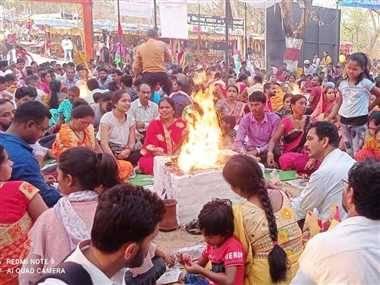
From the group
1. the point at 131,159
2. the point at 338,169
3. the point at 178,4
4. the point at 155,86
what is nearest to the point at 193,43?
the point at 178,4

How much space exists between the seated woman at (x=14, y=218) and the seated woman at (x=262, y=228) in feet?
3.64

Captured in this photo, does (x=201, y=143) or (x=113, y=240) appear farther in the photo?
(x=201, y=143)

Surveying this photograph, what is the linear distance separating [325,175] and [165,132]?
10.4 ft

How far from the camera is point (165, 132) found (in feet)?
21.4

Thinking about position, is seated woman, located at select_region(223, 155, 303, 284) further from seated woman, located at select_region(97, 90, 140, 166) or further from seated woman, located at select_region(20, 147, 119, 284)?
seated woman, located at select_region(97, 90, 140, 166)

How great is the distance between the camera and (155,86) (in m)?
9.37

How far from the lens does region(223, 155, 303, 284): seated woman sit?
276 cm

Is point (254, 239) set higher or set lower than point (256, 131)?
higher

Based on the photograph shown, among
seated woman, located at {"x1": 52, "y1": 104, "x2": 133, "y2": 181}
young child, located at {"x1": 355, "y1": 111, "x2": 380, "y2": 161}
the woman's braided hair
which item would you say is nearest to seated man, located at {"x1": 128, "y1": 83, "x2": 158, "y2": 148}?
seated woman, located at {"x1": 52, "y1": 104, "x2": 133, "y2": 181}

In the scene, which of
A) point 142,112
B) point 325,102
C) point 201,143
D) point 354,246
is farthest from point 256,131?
point 354,246

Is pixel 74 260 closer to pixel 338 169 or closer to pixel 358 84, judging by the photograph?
pixel 338 169

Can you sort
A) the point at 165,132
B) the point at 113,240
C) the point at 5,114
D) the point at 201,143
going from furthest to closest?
the point at 165,132, the point at 201,143, the point at 5,114, the point at 113,240

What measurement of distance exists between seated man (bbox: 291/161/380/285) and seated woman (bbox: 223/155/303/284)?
60 cm

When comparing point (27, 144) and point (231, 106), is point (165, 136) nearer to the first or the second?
point (231, 106)
